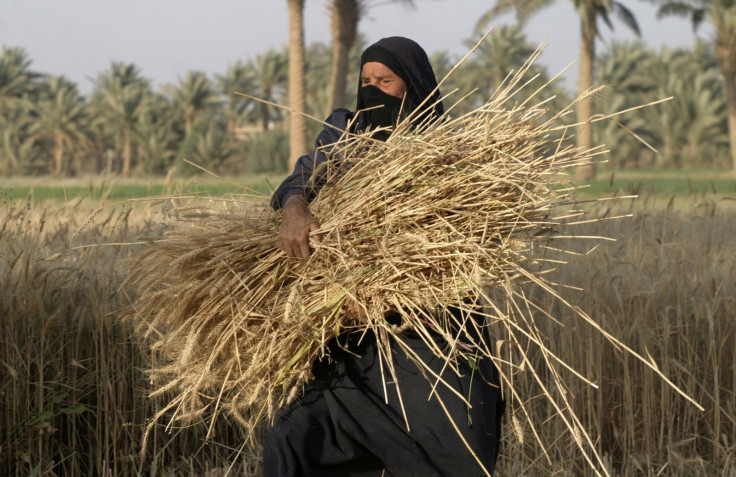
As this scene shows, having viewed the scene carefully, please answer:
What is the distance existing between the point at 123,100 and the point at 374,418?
124ft

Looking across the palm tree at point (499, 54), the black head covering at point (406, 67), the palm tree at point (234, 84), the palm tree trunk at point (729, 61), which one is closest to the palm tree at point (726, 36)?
the palm tree trunk at point (729, 61)

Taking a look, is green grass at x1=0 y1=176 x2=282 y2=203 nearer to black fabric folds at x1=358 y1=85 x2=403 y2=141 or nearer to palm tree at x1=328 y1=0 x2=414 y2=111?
black fabric folds at x1=358 y1=85 x2=403 y2=141

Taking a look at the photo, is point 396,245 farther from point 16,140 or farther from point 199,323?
point 16,140

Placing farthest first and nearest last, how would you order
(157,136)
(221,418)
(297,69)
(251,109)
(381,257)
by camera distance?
(251,109) < (157,136) < (297,69) < (221,418) < (381,257)

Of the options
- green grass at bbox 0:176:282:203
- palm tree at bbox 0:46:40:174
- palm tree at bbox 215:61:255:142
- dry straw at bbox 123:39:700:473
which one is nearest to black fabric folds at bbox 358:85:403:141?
dry straw at bbox 123:39:700:473

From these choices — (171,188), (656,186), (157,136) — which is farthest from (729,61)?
(171,188)

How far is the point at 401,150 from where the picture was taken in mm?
2021

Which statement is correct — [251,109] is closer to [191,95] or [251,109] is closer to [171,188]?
[191,95]

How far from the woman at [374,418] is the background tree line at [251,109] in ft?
97.9

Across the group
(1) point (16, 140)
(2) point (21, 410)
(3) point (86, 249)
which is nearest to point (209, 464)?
(2) point (21, 410)

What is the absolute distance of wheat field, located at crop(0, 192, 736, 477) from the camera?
305 cm

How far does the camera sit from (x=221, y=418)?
3.42 m

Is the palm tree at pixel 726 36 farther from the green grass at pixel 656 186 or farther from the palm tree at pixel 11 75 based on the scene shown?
the palm tree at pixel 11 75

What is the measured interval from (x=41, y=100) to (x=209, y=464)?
40087 millimetres
